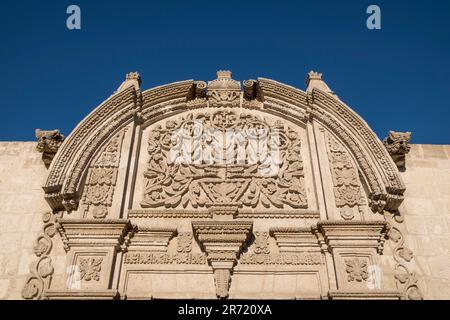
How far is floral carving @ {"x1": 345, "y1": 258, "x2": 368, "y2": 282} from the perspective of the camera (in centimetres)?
628

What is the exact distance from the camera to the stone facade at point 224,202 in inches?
251

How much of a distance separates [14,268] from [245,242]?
325cm

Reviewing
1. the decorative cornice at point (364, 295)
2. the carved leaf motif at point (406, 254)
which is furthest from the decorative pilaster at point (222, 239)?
the carved leaf motif at point (406, 254)

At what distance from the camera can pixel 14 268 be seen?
645 centimetres

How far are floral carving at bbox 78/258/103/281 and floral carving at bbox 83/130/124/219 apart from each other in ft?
2.29

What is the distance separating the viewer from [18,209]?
23.4 feet

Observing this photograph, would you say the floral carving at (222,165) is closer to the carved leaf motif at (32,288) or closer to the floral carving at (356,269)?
the floral carving at (356,269)

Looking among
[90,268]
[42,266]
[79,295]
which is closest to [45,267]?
[42,266]

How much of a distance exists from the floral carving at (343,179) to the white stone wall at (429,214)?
0.82m
